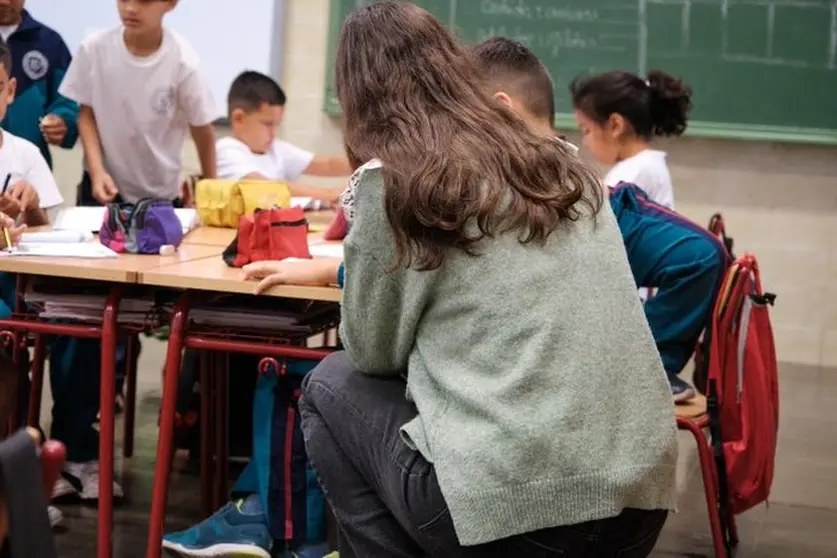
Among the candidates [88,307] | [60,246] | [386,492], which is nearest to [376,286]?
[386,492]

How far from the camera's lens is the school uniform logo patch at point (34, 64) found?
4.12 metres

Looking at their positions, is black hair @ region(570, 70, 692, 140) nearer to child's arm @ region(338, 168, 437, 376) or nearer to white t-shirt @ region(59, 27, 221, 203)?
white t-shirt @ region(59, 27, 221, 203)

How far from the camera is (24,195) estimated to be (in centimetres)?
311

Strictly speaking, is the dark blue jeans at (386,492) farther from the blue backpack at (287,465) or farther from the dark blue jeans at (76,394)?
the dark blue jeans at (76,394)

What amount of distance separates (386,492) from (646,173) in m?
2.15

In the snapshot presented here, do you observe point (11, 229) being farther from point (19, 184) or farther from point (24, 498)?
point (24, 498)

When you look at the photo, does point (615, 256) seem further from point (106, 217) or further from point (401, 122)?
point (106, 217)

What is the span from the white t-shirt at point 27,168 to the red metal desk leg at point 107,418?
90cm

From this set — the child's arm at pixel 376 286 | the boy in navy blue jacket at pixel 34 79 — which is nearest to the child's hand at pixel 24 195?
the boy in navy blue jacket at pixel 34 79

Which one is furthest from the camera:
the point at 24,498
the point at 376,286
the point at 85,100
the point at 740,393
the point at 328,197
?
the point at 328,197

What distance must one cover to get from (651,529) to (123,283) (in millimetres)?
1236

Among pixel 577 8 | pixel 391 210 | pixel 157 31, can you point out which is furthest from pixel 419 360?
pixel 577 8

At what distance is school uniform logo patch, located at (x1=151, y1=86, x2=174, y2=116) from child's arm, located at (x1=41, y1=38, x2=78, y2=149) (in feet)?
0.85

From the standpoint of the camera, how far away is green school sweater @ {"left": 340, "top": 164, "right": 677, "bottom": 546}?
177cm
